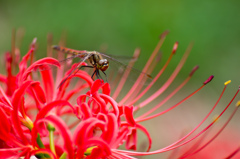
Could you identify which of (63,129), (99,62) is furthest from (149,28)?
(63,129)

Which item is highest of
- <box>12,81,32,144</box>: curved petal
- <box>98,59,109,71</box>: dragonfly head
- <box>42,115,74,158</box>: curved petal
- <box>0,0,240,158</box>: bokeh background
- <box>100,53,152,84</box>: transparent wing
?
<box>0,0,240,158</box>: bokeh background

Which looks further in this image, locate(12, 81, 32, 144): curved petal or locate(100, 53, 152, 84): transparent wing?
locate(100, 53, 152, 84): transparent wing

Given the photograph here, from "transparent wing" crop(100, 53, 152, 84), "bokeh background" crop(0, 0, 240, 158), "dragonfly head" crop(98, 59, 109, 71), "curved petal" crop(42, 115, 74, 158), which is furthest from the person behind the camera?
"bokeh background" crop(0, 0, 240, 158)

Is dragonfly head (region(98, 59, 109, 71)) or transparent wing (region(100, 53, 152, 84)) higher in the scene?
transparent wing (region(100, 53, 152, 84))

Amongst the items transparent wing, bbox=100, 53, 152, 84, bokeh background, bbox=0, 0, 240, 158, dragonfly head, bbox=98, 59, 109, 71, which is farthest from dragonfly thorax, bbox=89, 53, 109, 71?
bokeh background, bbox=0, 0, 240, 158

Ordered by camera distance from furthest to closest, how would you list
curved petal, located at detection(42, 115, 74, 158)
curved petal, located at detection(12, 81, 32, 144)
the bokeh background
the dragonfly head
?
the bokeh background < the dragonfly head < curved petal, located at detection(12, 81, 32, 144) < curved petal, located at detection(42, 115, 74, 158)

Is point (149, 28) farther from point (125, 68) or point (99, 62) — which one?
point (99, 62)

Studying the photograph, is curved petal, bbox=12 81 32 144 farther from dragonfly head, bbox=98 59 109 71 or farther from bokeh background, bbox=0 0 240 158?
bokeh background, bbox=0 0 240 158

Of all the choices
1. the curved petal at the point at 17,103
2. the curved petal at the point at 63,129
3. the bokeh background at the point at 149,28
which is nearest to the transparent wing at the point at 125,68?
the curved petal at the point at 17,103

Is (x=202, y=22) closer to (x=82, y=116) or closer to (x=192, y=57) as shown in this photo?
(x=192, y=57)
